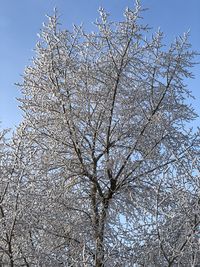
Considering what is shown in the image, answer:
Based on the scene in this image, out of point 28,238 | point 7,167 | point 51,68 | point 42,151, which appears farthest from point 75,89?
point 28,238

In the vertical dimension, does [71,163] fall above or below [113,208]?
above

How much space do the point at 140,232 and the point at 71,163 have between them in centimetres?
160

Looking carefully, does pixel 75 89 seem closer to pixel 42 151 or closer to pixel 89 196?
pixel 42 151

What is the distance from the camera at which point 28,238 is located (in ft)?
24.4

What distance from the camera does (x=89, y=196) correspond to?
27.0 feet

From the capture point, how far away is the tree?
7926mm

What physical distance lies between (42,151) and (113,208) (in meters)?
1.50

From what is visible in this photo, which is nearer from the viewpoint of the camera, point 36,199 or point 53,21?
point 36,199

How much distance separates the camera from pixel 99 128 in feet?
27.3

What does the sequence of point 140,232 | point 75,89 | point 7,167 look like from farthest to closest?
point 75,89, point 7,167, point 140,232

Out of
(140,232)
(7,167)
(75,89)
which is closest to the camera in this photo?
(140,232)

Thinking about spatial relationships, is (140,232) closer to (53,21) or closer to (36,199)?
(36,199)

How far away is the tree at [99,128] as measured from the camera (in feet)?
26.0

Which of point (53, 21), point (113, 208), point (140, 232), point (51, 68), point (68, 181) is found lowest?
point (140, 232)
